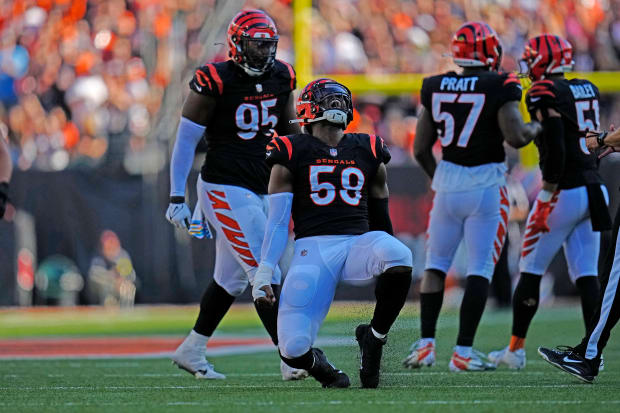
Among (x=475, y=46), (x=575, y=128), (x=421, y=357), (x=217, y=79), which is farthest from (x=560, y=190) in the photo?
(x=217, y=79)

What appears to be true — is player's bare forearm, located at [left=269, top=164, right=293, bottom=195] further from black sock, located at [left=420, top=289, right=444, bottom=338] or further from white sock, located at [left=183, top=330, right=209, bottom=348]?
black sock, located at [left=420, top=289, right=444, bottom=338]

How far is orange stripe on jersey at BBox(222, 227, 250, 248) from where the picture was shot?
576cm

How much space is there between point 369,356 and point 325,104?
116 centimetres

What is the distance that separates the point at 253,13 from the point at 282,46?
8.81m

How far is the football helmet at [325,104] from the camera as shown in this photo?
5082 mm

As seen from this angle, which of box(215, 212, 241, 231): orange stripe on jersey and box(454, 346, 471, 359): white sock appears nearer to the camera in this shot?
box(215, 212, 241, 231): orange stripe on jersey

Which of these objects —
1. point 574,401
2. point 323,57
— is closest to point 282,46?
point 323,57

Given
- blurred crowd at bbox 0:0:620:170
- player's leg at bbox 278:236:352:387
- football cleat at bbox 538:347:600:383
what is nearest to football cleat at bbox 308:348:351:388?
player's leg at bbox 278:236:352:387

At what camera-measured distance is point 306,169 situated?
197 inches

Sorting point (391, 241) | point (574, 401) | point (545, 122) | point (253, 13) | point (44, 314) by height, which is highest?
point (253, 13)

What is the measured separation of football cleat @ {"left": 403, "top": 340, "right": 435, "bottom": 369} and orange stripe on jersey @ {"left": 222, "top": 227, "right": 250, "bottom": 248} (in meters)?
1.25

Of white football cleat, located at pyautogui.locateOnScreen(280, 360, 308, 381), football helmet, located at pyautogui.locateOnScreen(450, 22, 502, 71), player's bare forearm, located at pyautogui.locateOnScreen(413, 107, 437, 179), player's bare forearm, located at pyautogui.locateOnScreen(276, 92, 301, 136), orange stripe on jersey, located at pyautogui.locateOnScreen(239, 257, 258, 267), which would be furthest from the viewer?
player's bare forearm, located at pyautogui.locateOnScreen(413, 107, 437, 179)

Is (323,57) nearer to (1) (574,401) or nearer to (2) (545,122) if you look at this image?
(2) (545,122)

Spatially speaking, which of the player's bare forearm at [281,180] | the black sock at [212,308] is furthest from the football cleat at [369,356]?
the black sock at [212,308]
